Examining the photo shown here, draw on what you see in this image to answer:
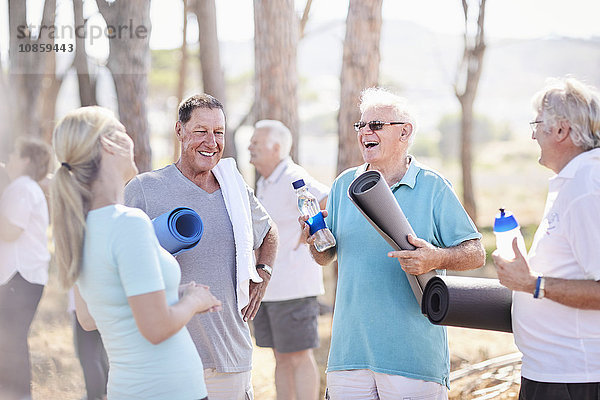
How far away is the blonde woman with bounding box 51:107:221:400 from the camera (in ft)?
6.81

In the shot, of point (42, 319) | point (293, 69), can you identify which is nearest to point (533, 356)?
point (293, 69)

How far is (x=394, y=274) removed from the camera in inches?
113

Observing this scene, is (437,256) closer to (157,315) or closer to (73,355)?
(157,315)

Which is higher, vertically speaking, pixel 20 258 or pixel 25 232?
pixel 25 232

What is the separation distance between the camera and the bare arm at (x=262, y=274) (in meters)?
3.19

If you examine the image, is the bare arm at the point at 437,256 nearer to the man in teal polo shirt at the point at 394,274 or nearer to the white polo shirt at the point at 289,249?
the man in teal polo shirt at the point at 394,274

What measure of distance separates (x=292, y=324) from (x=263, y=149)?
122cm

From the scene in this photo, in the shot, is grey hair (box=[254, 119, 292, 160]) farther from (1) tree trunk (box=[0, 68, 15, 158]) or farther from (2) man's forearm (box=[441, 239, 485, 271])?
(1) tree trunk (box=[0, 68, 15, 158])

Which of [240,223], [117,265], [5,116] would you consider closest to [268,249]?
[240,223]

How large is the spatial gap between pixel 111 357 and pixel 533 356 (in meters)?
1.43

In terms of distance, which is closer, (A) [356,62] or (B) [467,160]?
(A) [356,62]

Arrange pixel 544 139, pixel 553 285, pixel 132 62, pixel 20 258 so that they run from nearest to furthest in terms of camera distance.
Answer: pixel 553 285 → pixel 544 139 → pixel 20 258 → pixel 132 62

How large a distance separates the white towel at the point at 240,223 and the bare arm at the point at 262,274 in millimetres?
→ 74

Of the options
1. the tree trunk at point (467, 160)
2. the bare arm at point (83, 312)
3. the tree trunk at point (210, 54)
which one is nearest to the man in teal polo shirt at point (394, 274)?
the bare arm at point (83, 312)
